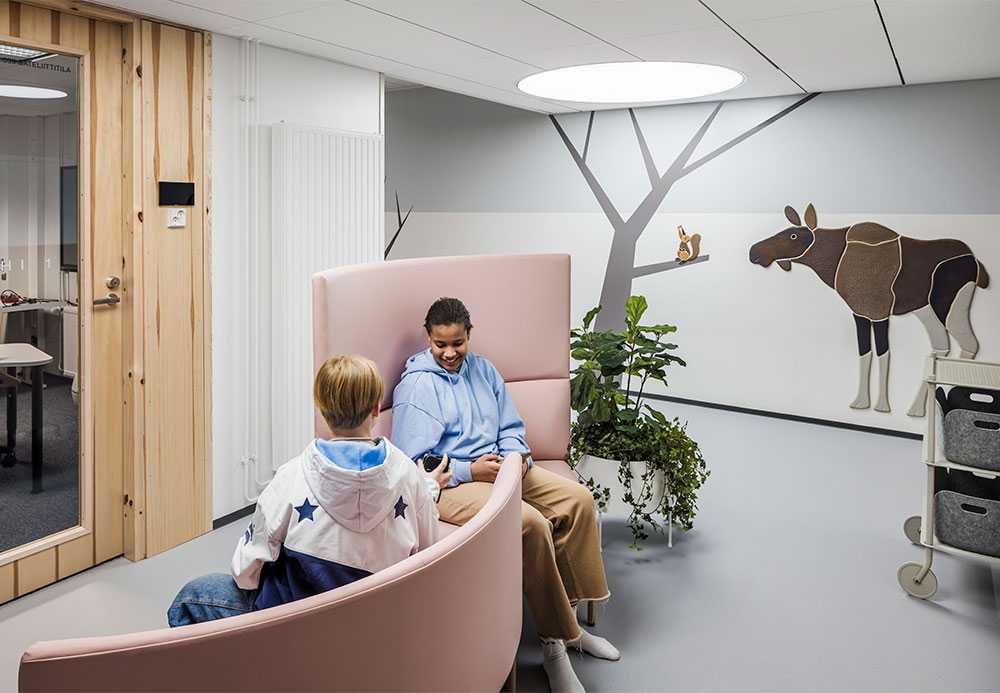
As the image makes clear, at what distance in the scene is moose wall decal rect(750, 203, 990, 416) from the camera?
16.6 ft

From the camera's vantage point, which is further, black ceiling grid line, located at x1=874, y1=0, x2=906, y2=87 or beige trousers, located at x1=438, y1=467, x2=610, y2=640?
black ceiling grid line, located at x1=874, y1=0, x2=906, y2=87

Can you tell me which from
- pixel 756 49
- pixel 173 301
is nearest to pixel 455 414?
pixel 173 301

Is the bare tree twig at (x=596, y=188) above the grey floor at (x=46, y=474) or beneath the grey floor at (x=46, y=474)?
above

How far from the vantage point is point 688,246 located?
6.12m

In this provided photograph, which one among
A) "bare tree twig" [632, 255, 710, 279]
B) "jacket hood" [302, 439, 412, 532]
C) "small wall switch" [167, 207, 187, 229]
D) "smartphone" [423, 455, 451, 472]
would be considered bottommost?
"smartphone" [423, 455, 451, 472]

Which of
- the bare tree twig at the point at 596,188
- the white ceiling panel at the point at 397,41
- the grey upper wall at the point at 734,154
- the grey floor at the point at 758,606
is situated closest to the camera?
the grey floor at the point at 758,606

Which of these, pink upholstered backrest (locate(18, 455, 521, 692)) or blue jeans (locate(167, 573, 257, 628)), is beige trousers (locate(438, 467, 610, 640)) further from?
blue jeans (locate(167, 573, 257, 628))

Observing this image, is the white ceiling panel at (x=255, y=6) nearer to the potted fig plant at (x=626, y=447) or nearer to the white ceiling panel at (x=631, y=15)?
the white ceiling panel at (x=631, y=15)

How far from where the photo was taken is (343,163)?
165 inches

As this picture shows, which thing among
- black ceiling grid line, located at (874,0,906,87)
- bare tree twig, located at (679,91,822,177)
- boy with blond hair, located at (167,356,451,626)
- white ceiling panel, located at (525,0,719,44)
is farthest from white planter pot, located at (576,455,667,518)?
bare tree twig, located at (679,91,822,177)

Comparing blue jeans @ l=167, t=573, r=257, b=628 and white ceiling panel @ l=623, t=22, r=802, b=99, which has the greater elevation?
white ceiling panel @ l=623, t=22, r=802, b=99

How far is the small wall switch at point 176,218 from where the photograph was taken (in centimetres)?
340

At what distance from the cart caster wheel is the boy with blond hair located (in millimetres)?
2205

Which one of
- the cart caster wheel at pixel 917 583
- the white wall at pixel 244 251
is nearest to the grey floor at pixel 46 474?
the white wall at pixel 244 251
